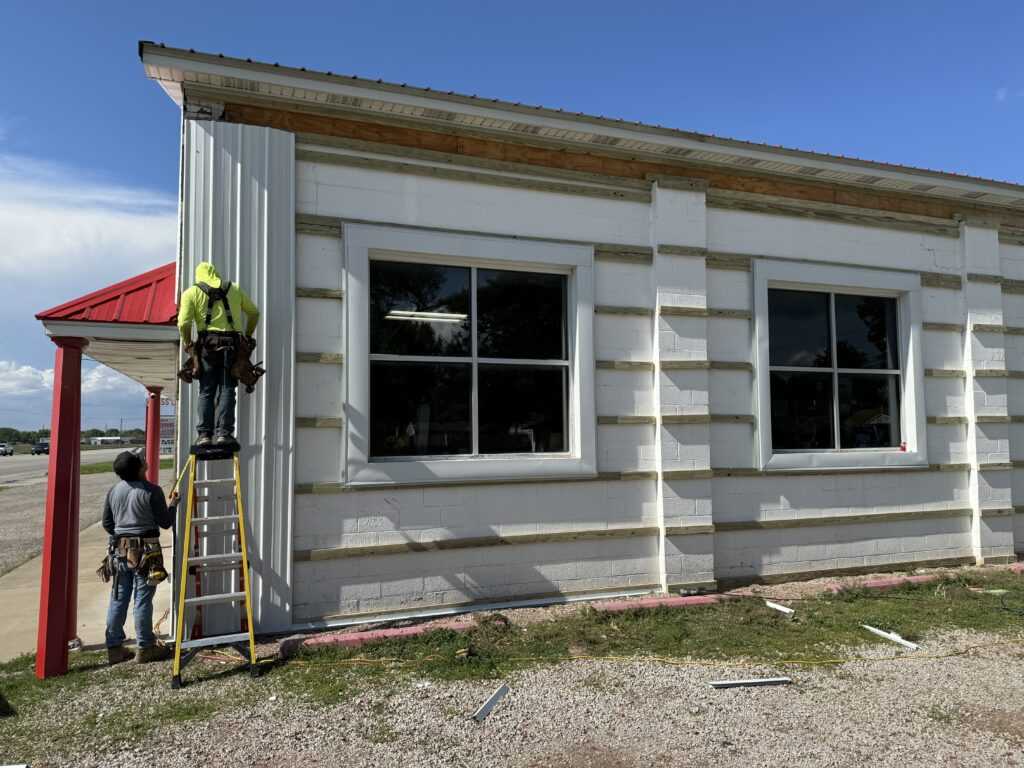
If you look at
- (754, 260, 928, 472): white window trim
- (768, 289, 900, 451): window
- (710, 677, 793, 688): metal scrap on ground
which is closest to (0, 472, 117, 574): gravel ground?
(710, 677, 793, 688): metal scrap on ground

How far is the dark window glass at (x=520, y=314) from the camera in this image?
6617 mm

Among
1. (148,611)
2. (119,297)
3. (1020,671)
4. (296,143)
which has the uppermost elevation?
(296,143)

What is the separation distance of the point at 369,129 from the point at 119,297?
263 centimetres

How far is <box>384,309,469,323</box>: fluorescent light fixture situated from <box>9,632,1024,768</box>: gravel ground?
3.18m

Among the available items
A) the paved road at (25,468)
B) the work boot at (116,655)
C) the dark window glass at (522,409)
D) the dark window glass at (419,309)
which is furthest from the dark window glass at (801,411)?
the paved road at (25,468)

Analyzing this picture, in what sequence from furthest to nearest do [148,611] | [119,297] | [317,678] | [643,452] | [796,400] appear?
[796,400] → [643,452] → [119,297] → [148,611] → [317,678]

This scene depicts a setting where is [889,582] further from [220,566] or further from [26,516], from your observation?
[26,516]

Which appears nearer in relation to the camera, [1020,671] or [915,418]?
[1020,671]

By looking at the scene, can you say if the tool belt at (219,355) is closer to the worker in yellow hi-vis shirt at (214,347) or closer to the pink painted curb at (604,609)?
the worker in yellow hi-vis shirt at (214,347)

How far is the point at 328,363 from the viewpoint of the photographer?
19.3ft

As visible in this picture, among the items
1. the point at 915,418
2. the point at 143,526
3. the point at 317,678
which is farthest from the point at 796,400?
the point at 143,526

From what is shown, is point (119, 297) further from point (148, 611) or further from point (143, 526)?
point (148, 611)

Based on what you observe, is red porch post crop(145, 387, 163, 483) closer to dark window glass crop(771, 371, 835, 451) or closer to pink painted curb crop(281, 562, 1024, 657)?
pink painted curb crop(281, 562, 1024, 657)

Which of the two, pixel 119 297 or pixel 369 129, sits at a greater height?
pixel 369 129
